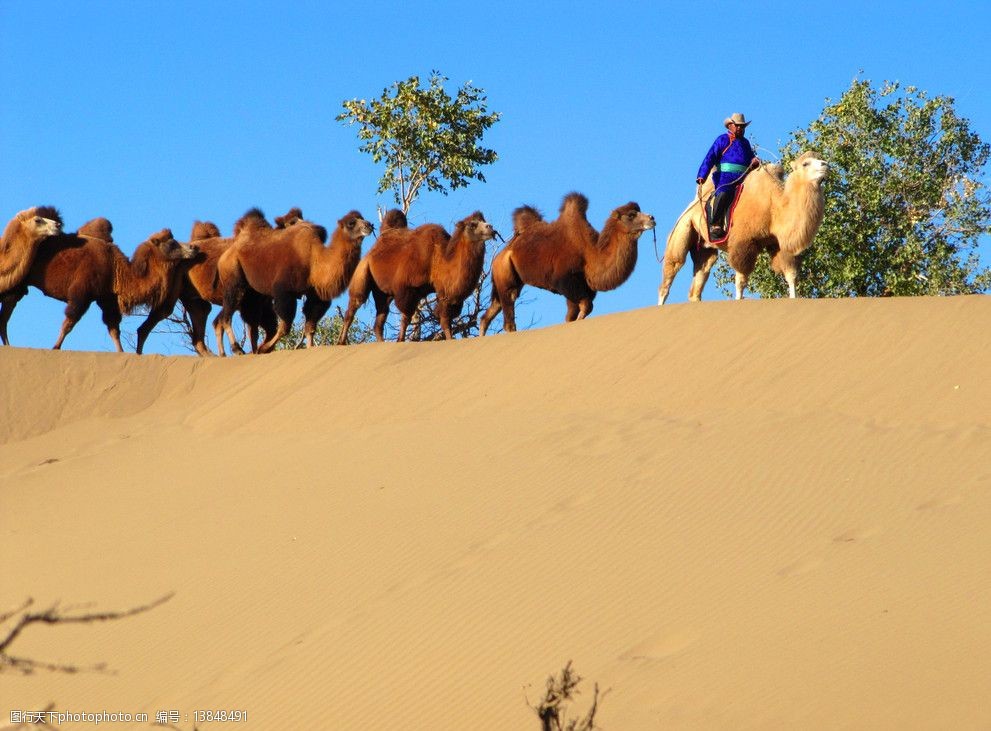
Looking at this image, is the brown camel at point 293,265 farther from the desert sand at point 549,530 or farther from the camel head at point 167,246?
the desert sand at point 549,530

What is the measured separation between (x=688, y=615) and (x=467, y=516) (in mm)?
2842

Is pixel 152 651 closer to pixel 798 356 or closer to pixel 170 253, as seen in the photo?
pixel 798 356

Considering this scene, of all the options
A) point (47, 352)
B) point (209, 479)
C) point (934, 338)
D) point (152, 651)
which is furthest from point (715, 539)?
point (47, 352)

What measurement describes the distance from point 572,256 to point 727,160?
2.19 m

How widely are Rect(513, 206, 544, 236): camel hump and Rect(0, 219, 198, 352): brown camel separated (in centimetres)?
407

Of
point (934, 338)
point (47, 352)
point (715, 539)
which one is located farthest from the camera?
point (47, 352)

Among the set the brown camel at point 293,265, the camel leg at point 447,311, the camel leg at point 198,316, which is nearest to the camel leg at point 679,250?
the camel leg at point 447,311

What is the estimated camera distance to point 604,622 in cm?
870

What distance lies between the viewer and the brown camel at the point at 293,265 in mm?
18531

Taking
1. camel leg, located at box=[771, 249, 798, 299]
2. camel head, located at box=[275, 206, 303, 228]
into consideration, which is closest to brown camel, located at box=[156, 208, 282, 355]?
camel head, located at box=[275, 206, 303, 228]

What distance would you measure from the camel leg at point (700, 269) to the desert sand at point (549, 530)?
7.06ft

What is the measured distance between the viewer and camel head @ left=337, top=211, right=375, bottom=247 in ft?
60.7

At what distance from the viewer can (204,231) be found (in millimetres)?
21297

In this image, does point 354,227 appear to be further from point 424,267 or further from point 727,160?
point 727,160
